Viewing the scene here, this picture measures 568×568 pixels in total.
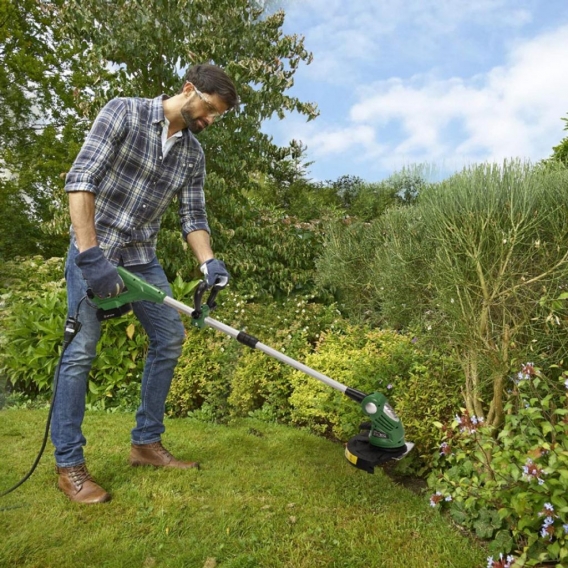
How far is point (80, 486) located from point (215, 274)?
1.39m

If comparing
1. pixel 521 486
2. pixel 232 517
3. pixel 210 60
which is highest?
pixel 210 60

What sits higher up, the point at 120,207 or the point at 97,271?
the point at 120,207

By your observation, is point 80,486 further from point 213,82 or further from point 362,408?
point 213,82

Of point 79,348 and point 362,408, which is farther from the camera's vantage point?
point 79,348

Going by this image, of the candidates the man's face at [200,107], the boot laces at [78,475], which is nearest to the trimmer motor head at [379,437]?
the boot laces at [78,475]

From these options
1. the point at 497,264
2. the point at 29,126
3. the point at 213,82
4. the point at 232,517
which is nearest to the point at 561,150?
the point at 497,264

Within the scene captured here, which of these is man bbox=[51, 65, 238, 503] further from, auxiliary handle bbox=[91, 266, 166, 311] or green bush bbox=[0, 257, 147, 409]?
green bush bbox=[0, 257, 147, 409]

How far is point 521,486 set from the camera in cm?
233

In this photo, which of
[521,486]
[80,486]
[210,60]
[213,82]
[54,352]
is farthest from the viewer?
[210,60]

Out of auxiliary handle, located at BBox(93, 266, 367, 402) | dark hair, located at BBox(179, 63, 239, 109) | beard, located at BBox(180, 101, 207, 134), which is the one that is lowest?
auxiliary handle, located at BBox(93, 266, 367, 402)

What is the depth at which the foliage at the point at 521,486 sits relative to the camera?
84.4 inches

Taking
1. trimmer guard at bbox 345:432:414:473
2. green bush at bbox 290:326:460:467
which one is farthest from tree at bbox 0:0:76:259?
trimmer guard at bbox 345:432:414:473

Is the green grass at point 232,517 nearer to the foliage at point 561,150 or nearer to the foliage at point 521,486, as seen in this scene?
the foliage at point 521,486

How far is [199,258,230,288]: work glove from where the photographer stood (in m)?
3.04
